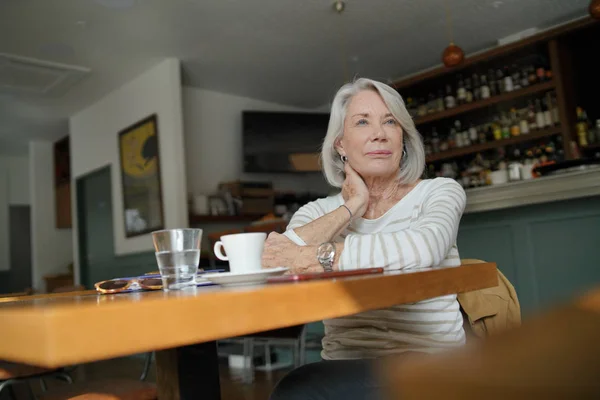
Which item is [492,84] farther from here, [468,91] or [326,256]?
[326,256]

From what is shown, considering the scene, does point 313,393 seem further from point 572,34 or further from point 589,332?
point 572,34

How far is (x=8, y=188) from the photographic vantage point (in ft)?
29.3

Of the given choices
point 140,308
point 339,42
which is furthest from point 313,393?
point 339,42

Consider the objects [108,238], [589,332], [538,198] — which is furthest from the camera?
[108,238]

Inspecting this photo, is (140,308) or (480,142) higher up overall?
(480,142)

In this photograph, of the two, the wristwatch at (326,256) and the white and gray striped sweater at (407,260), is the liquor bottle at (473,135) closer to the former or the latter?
the white and gray striped sweater at (407,260)

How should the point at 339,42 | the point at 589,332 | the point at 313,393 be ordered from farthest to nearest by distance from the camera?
the point at 339,42, the point at 313,393, the point at 589,332

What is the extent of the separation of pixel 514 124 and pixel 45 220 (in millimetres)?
6676

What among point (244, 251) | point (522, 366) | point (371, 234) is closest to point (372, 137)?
point (371, 234)

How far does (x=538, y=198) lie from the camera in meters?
2.75

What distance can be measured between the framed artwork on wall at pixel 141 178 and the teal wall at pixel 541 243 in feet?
11.3

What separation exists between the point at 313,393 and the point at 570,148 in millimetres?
4344

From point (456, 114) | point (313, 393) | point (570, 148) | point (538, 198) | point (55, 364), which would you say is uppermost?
point (456, 114)

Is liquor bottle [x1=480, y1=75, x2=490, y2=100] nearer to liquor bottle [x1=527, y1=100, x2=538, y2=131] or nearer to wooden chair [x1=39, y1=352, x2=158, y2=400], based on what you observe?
liquor bottle [x1=527, y1=100, x2=538, y2=131]
